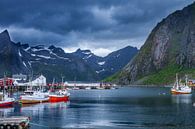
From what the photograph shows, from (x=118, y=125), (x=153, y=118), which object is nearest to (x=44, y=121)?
(x=118, y=125)

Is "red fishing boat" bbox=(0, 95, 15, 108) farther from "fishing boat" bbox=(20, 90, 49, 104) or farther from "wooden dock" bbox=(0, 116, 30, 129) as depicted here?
"wooden dock" bbox=(0, 116, 30, 129)

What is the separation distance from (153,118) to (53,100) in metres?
87.9

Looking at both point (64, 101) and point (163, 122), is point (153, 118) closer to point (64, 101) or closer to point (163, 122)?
point (163, 122)

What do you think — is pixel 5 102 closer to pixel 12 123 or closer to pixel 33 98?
pixel 33 98

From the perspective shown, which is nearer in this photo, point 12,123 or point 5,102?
point 12,123

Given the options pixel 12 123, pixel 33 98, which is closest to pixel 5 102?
pixel 33 98

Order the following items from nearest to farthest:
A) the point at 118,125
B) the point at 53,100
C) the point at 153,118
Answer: the point at 118,125, the point at 153,118, the point at 53,100

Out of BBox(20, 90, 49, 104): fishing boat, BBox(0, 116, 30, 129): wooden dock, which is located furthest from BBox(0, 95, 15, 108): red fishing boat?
BBox(0, 116, 30, 129): wooden dock

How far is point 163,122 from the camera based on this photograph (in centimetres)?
9325

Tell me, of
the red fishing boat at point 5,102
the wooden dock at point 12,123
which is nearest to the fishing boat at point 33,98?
the red fishing boat at point 5,102

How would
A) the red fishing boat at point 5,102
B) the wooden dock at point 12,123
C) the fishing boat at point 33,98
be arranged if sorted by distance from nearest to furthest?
the wooden dock at point 12,123
the red fishing boat at point 5,102
the fishing boat at point 33,98

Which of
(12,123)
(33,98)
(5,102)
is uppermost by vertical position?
(33,98)

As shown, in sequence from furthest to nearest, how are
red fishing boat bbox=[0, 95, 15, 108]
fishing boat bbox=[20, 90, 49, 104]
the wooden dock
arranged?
fishing boat bbox=[20, 90, 49, 104], red fishing boat bbox=[0, 95, 15, 108], the wooden dock

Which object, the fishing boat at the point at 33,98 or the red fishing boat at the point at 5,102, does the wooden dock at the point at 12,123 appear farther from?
the fishing boat at the point at 33,98
